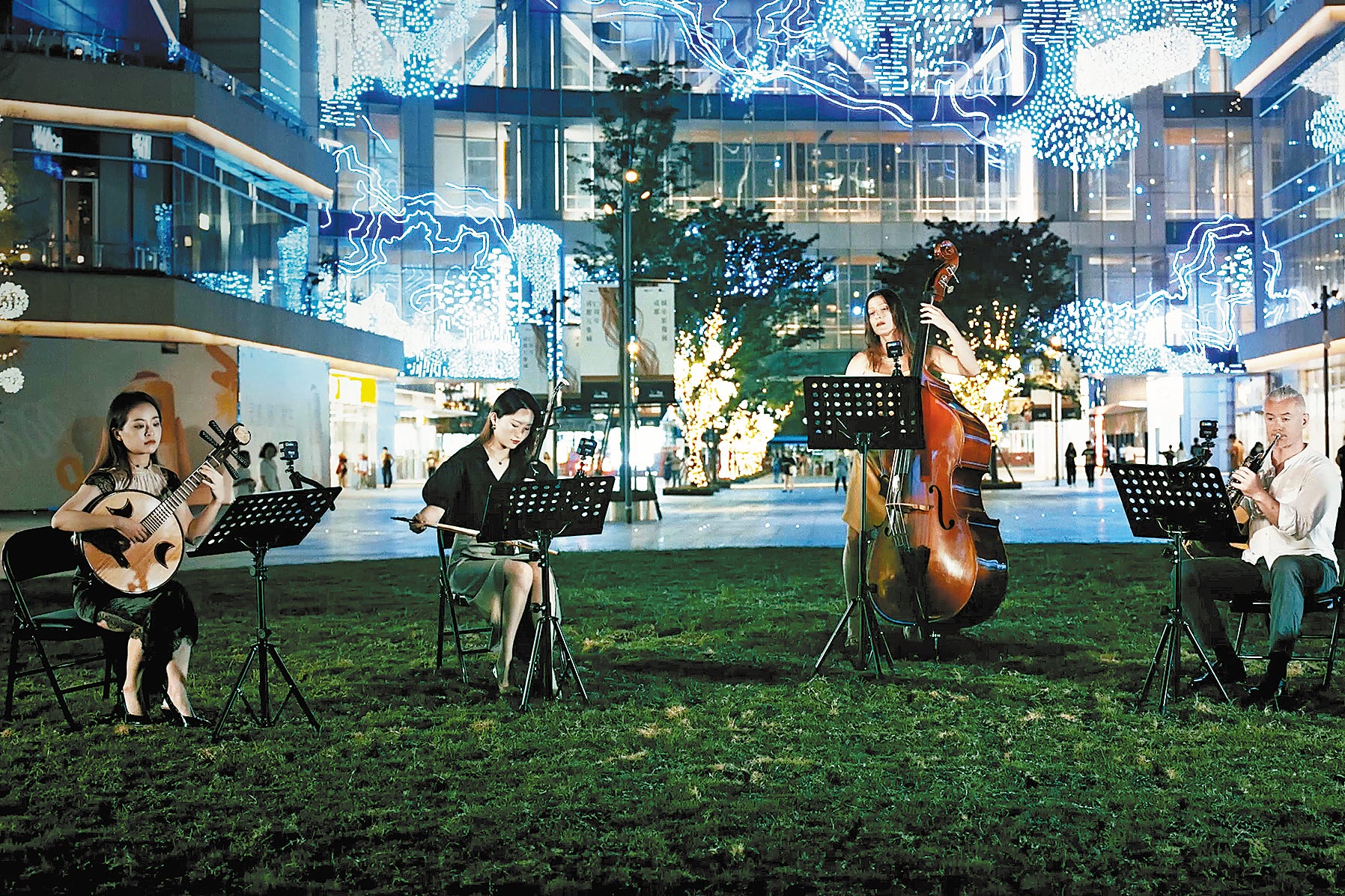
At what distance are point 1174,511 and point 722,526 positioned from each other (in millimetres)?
18051

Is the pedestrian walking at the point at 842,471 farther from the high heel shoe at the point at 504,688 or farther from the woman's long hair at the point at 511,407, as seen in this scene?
→ the high heel shoe at the point at 504,688

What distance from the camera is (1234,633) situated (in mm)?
9984

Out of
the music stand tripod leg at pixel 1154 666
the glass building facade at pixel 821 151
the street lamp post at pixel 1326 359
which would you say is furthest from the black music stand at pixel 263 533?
the glass building facade at pixel 821 151

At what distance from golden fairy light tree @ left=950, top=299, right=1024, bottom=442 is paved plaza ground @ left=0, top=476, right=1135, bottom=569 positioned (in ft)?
12.4

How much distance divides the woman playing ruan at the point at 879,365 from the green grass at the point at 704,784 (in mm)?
871

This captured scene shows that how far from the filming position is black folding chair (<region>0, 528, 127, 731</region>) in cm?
696

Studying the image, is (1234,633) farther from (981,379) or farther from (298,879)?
(981,379)

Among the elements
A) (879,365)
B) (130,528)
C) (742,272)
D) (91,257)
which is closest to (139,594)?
(130,528)

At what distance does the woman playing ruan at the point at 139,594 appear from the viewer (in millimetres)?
6801

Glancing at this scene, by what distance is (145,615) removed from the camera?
22.5 ft

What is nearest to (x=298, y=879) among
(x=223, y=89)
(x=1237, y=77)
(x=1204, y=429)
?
(x=1204, y=429)

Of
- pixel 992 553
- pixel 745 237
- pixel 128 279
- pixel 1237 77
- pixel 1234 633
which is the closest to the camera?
pixel 992 553

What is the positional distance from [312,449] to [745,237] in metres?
15.9

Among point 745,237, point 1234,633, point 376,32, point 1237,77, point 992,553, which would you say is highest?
point 376,32
